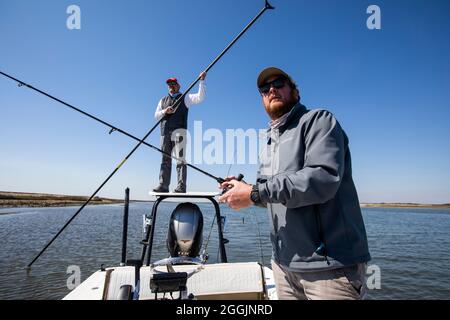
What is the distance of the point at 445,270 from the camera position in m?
14.7

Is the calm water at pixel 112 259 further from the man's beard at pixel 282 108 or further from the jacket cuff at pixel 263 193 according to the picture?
the jacket cuff at pixel 263 193

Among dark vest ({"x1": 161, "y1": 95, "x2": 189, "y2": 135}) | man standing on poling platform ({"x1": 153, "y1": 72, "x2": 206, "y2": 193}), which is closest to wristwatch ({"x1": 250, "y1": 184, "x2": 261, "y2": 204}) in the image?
man standing on poling platform ({"x1": 153, "y1": 72, "x2": 206, "y2": 193})

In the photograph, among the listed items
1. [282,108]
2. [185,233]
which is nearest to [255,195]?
[282,108]

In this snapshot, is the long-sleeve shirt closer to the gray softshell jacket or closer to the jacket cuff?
the gray softshell jacket

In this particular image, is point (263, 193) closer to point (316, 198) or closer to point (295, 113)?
point (316, 198)

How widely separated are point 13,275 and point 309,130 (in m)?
16.0

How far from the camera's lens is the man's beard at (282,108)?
2.52 meters

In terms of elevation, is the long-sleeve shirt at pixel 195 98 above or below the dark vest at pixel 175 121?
above

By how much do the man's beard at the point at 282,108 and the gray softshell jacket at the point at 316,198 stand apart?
0.27 meters

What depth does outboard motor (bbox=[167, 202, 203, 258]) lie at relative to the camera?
505 centimetres

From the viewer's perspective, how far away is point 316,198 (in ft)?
5.85

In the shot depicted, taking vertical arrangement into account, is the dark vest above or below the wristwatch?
above

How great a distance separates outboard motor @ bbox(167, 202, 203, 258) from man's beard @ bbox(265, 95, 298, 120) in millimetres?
3348

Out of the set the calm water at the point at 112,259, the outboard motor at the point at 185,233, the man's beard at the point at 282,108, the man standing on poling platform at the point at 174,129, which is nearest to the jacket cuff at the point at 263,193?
the man's beard at the point at 282,108
